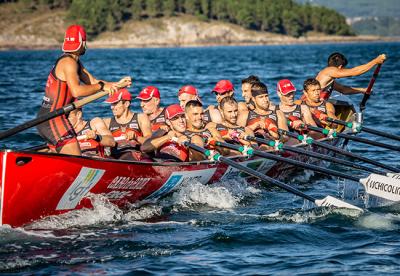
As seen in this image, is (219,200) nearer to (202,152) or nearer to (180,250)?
(202,152)

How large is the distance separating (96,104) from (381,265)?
67.6 feet

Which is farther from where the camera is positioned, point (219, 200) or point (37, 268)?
point (219, 200)

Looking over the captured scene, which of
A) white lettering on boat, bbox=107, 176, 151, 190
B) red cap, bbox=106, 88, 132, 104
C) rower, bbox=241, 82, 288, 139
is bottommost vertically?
white lettering on boat, bbox=107, 176, 151, 190

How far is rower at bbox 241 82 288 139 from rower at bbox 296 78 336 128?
166cm

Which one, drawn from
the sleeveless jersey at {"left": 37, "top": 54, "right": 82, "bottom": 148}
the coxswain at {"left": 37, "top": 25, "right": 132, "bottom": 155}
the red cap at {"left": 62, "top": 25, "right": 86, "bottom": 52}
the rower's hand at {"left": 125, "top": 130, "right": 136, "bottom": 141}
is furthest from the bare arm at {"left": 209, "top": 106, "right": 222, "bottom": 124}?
the red cap at {"left": 62, "top": 25, "right": 86, "bottom": 52}

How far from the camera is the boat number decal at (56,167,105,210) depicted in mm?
11188

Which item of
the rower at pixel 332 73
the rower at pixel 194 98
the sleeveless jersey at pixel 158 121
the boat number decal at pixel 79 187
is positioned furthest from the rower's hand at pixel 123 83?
the rower at pixel 332 73

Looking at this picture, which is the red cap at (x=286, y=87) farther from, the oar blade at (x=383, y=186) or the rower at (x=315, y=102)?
the oar blade at (x=383, y=186)

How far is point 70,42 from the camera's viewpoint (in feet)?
36.4

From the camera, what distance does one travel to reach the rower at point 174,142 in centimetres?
1297

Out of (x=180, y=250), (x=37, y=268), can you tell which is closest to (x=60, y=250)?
(x=37, y=268)

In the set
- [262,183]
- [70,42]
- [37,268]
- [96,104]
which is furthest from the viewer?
[96,104]

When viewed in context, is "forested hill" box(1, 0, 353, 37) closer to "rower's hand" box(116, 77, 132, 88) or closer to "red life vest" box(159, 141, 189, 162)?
"red life vest" box(159, 141, 189, 162)

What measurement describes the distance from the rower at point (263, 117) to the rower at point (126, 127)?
2.66 metres
